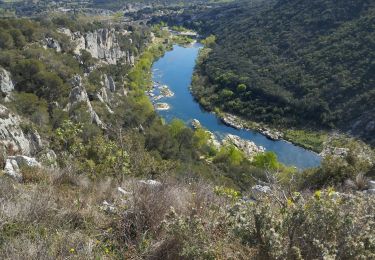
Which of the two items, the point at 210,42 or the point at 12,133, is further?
the point at 210,42

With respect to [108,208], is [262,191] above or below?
below

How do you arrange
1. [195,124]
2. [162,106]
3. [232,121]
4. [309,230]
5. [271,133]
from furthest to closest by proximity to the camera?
[162,106]
[232,121]
[195,124]
[271,133]
[309,230]

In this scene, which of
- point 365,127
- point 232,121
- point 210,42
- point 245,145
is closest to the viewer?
point 365,127

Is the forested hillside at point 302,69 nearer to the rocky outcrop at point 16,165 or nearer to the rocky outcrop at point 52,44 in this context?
the rocky outcrop at point 52,44

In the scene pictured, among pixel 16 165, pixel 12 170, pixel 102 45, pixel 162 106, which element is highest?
pixel 12 170

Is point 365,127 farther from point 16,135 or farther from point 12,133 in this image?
point 12,133

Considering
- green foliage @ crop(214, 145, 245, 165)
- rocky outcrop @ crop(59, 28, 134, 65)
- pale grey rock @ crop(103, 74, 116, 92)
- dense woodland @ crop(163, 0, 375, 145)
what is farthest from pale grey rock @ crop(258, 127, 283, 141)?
rocky outcrop @ crop(59, 28, 134, 65)

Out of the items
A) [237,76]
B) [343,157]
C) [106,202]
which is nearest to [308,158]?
[237,76]

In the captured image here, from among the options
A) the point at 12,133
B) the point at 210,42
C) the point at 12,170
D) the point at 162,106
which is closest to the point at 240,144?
the point at 162,106
